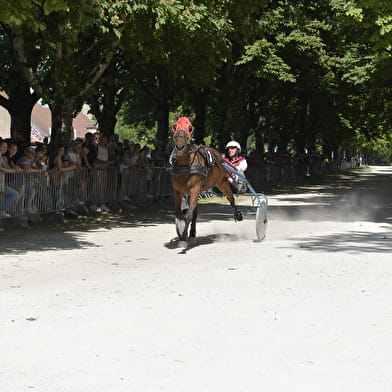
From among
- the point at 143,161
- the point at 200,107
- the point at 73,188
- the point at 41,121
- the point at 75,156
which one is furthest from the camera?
the point at 41,121

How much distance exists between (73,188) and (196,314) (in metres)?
11.3

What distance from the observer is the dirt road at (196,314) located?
5770mm

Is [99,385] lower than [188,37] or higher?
lower

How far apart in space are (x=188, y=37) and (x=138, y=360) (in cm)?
1502

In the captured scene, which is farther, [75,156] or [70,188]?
[75,156]

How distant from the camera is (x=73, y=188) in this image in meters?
18.8

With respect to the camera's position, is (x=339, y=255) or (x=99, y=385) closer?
(x=99, y=385)

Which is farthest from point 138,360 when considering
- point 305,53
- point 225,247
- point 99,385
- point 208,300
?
point 305,53

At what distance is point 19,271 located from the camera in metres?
11.0

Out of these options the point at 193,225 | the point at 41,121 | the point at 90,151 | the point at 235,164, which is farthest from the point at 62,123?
the point at 41,121

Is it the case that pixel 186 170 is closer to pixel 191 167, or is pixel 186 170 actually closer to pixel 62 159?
pixel 191 167

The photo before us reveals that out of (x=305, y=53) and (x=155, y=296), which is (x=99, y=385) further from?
(x=305, y=53)

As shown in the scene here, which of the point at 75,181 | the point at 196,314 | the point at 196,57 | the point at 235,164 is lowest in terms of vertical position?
the point at 196,314

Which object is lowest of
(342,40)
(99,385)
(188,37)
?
(99,385)
